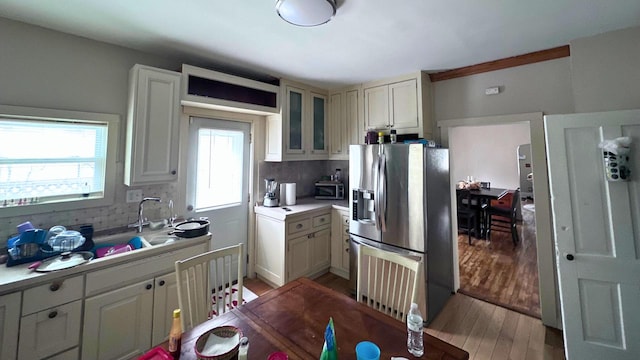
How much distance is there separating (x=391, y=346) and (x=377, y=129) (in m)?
2.46

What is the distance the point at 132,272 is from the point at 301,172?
2297 mm

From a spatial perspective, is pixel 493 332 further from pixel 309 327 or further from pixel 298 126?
pixel 298 126

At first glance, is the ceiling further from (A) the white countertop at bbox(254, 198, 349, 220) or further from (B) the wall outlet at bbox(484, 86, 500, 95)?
(A) the white countertop at bbox(254, 198, 349, 220)

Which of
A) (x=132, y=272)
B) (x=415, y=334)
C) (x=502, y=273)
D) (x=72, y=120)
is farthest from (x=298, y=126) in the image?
(x=502, y=273)

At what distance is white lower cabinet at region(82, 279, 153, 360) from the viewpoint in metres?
1.55

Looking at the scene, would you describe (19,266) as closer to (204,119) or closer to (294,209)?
(204,119)

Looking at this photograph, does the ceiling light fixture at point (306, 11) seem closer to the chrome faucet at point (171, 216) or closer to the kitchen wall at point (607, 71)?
the chrome faucet at point (171, 216)

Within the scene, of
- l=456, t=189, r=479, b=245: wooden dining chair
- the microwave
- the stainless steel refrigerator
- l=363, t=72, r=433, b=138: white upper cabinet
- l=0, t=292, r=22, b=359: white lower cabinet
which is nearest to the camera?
l=0, t=292, r=22, b=359: white lower cabinet

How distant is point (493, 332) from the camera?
2115 mm

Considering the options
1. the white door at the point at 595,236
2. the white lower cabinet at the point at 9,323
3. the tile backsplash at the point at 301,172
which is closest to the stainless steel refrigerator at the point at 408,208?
the white door at the point at 595,236

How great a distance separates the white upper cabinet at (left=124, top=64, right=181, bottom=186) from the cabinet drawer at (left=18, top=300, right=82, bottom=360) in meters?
0.93

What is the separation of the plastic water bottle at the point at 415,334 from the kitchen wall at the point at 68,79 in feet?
7.80

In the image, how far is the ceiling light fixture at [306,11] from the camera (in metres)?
1.45

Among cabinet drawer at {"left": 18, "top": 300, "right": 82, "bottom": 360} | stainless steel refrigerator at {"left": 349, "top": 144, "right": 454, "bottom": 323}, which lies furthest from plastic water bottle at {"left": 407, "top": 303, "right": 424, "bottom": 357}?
cabinet drawer at {"left": 18, "top": 300, "right": 82, "bottom": 360}
